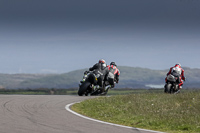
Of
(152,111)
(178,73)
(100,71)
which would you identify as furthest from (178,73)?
(152,111)

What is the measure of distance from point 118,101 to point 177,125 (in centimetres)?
669

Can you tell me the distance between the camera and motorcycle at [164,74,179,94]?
24922 mm

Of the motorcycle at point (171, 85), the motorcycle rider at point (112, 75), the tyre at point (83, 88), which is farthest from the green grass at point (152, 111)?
the motorcycle rider at point (112, 75)

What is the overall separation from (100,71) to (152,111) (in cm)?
828

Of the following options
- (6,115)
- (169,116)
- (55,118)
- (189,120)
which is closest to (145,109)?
(169,116)

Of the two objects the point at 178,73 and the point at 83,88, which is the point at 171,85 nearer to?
the point at 178,73

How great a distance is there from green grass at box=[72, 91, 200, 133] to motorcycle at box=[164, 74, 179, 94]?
321 centimetres

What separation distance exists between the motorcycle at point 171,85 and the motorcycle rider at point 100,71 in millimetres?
3847

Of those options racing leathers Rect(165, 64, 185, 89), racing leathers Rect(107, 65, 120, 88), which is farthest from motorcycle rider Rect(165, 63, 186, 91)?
racing leathers Rect(107, 65, 120, 88)

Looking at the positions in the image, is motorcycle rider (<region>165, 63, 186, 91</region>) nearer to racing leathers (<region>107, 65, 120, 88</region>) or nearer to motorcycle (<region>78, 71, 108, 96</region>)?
racing leathers (<region>107, 65, 120, 88</region>)

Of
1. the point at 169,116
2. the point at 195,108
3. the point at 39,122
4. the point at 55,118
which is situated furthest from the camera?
the point at 195,108

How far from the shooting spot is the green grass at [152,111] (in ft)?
43.6

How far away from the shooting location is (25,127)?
38.5 feet

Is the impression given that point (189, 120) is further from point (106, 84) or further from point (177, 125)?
point (106, 84)
